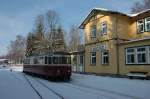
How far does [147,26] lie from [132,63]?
4.27 metres

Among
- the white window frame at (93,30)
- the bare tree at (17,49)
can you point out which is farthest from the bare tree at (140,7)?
the bare tree at (17,49)

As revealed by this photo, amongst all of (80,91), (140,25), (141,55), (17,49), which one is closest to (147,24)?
(140,25)

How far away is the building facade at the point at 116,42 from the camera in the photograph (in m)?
24.6

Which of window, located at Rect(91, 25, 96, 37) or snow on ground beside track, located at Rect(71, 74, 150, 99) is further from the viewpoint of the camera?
window, located at Rect(91, 25, 96, 37)

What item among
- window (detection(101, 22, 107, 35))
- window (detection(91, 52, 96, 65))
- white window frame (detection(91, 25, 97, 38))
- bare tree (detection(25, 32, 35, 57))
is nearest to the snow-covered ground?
window (detection(101, 22, 107, 35))

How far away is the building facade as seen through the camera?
80.7 feet

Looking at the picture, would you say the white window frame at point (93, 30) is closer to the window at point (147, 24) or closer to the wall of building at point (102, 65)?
the wall of building at point (102, 65)

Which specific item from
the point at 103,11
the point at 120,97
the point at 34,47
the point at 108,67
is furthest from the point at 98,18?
the point at 34,47

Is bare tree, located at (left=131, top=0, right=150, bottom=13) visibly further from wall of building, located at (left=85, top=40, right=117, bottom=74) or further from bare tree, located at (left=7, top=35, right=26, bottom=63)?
bare tree, located at (left=7, top=35, right=26, bottom=63)

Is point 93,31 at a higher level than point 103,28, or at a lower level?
lower

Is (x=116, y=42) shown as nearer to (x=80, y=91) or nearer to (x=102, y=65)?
(x=102, y=65)

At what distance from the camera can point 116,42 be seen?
27688mm

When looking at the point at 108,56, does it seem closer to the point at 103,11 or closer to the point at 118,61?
the point at 118,61

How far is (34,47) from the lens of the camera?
227ft
